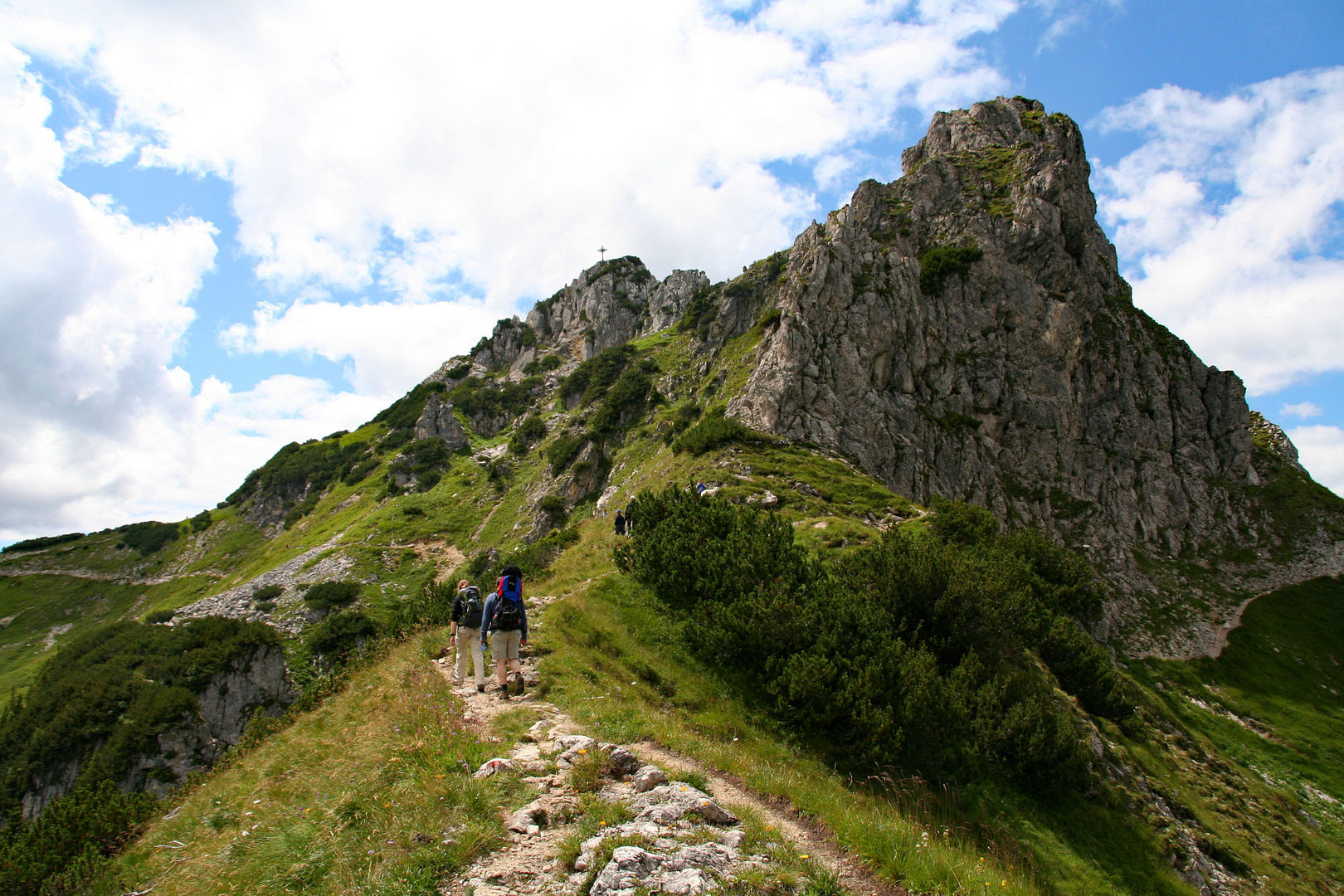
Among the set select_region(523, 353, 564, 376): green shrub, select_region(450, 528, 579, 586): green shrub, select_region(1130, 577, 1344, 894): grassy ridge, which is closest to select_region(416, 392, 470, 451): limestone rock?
select_region(523, 353, 564, 376): green shrub

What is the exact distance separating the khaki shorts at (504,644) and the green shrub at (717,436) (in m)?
26.3

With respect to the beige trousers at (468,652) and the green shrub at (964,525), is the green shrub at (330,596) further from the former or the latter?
the green shrub at (964,525)

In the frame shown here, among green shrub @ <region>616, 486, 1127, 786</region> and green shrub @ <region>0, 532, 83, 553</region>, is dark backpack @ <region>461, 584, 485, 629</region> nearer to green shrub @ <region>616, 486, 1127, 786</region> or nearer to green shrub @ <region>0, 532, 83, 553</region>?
green shrub @ <region>616, 486, 1127, 786</region>

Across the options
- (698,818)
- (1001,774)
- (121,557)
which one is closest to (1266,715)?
(1001,774)

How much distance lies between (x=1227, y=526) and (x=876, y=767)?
71252mm

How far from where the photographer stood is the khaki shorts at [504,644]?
10.9m

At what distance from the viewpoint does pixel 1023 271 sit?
59469mm

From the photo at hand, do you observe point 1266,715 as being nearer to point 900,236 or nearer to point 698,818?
point 900,236

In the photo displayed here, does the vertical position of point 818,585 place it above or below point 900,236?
below

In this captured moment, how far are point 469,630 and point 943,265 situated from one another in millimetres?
60295

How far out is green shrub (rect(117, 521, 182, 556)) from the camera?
272 ft

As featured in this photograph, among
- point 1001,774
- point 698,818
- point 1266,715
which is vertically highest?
point 698,818

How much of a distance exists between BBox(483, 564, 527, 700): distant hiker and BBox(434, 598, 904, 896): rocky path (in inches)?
90.5

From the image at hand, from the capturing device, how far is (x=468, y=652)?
12391mm
